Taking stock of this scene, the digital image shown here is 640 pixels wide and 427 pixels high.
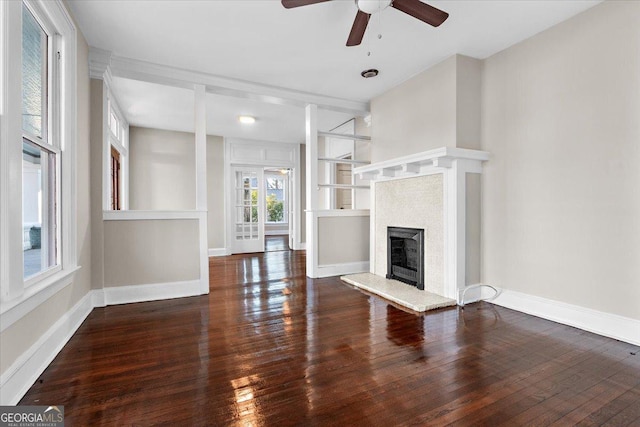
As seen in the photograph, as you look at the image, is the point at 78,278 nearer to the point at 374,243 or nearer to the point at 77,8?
the point at 77,8

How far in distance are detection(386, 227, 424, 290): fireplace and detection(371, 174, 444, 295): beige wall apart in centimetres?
7

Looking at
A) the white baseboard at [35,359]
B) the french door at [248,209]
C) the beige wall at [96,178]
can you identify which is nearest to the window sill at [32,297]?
the white baseboard at [35,359]

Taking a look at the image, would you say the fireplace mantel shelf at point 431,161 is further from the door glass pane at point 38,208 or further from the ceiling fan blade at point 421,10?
the door glass pane at point 38,208

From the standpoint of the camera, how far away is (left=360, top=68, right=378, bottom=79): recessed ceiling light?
3.66m

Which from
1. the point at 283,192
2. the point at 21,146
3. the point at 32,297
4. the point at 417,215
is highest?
the point at 283,192

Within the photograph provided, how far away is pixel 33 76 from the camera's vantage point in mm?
2059

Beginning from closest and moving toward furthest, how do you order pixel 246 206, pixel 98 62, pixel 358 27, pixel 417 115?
pixel 358 27 < pixel 98 62 < pixel 417 115 < pixel 246 206

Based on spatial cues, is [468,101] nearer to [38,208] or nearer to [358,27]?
[358,27]

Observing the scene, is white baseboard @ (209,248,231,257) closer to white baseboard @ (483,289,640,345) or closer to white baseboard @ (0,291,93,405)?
white baseboard @ (0,291,93,405)

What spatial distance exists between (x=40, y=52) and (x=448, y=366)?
3528mm

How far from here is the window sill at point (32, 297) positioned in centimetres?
146

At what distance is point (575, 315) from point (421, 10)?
2.78m

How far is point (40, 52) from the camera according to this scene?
2162 millimetres

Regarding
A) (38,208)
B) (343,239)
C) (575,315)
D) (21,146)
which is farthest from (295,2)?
(575,315)
